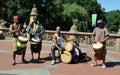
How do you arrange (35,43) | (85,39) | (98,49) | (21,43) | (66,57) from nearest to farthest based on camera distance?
(98,49), (21,43), (35,43), (66,57), (85,39)

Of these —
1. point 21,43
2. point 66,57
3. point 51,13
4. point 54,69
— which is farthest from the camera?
point 51,13

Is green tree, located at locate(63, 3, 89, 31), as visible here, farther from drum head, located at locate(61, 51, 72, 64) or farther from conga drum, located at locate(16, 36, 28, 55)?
conga drum, located at locate(16, 36, 28, 55)

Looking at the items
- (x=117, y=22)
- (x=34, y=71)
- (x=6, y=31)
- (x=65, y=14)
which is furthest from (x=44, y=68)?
(x=117, y=22)

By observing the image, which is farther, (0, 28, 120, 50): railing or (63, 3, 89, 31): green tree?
(63, 3, 89, 31): green tree

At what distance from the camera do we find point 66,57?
13273mm

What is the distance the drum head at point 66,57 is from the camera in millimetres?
13195

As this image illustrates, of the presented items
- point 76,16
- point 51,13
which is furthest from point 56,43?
point 76,16

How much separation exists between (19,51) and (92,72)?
295cm

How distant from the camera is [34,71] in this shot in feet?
37.6

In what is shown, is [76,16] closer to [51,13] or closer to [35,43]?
[51,13]

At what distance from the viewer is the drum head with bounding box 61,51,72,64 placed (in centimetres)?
→ 1319

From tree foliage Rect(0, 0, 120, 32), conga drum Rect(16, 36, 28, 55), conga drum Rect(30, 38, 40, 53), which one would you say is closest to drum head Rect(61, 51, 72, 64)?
conga drum Rect(30, 38, 40, 53)

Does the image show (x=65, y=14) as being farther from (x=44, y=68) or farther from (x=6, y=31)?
(x=44, y=68)

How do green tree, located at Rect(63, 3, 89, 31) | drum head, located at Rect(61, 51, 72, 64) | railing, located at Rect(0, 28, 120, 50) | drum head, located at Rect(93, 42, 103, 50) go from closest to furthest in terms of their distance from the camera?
drum head, located at Rect(93, 42, 103, 50) → drum head, located at Rect(61, 51, 72, 64) → railing, located at Rect(0, 28, 120, 50) → green tree, located at Rect(63, 3, 89, 31)
